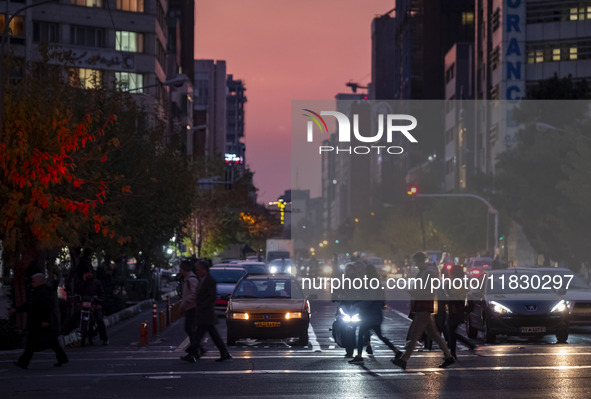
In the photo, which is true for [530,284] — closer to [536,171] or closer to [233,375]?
[233,375]

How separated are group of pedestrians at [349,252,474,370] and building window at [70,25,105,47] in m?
67.1

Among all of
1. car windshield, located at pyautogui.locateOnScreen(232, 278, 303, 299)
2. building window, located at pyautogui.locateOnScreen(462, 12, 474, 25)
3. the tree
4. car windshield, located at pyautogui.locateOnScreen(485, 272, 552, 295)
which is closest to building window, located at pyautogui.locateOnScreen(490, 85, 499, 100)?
building window, located at pyautogui.locateOnScreen(462, 12, 474, 25)

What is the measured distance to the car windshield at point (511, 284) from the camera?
1067 inches

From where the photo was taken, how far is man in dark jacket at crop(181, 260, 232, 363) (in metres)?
21.3

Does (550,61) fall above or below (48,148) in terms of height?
above

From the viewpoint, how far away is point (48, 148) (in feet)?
81.4

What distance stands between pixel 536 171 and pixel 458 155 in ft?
195

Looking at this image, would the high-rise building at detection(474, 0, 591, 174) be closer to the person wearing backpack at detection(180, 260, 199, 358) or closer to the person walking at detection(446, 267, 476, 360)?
the person walking at detection(446, 267, 476, 360)

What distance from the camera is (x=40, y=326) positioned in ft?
66.2

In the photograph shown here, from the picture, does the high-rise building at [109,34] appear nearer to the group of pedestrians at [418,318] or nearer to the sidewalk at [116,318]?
the sidewalk at [116,318]

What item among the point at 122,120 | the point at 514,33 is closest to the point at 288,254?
the point at 514,33

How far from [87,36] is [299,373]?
232 ft

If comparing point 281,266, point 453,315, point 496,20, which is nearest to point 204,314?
point 453,315

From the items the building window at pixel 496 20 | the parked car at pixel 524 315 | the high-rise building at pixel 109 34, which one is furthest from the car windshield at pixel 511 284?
the building window at pixel 496 20
